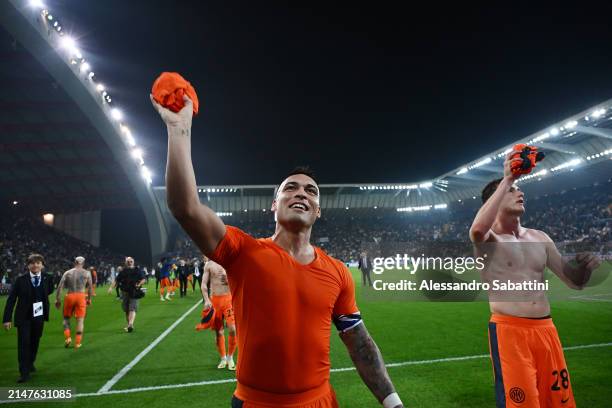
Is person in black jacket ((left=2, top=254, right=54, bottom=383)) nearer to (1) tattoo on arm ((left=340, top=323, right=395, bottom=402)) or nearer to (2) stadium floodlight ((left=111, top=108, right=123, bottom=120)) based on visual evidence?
(1) tattoo on arm ((left=340, top=323, right=395, bottom=402))

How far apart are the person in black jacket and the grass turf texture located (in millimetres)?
391

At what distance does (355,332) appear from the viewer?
251 centimetres

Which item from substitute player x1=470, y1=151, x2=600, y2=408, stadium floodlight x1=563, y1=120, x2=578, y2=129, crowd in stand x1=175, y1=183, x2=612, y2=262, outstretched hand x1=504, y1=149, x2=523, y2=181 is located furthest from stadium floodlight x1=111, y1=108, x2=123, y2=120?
stadium floodlight x1=563, y1=120, x2=578, y2=129

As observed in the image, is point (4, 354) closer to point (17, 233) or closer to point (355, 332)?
point (355, 332)

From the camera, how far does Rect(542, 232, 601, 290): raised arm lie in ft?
11.1

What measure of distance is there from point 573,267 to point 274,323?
2861mm

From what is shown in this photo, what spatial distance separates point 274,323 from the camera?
6.84ft

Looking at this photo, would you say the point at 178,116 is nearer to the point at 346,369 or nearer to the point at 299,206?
the point at 299,206

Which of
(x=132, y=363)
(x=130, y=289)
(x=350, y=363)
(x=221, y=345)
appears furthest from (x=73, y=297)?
(x=350, y=363)

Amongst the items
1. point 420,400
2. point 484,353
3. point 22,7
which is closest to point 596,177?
point 484,353

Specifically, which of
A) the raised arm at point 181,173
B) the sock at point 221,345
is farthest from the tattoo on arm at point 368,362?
the sock at point 221,345

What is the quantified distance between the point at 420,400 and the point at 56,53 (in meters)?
21.9

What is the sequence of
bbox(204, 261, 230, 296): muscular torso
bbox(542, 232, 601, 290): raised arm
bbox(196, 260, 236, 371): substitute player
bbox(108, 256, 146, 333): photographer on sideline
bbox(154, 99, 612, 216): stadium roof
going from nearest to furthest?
1. bbox(542, 232, 601, 290): raised arm
2. bbox(196, 260, 236, 371): substitute player
3. bbox(204, 261, 230, 296): muscular torso
4. bbox(108, 256, 146, 333): photographer on sideline
5. bbox(154, 99, 612, 216): stadium roof

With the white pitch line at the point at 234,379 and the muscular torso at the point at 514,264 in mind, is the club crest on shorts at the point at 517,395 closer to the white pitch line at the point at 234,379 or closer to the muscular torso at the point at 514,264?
the muscular torso at the point at 514,264
